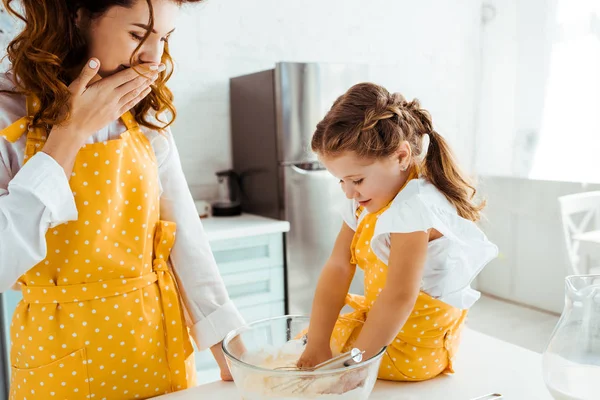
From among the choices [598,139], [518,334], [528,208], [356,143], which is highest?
[356,143]

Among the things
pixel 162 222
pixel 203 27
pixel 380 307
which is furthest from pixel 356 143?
pixel 203 27

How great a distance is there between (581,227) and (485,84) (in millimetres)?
1303

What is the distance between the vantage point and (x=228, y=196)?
2939 millimetres

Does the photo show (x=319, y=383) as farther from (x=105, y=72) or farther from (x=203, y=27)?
(x=203, y=27)

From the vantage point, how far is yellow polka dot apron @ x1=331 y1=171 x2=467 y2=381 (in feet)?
2.96

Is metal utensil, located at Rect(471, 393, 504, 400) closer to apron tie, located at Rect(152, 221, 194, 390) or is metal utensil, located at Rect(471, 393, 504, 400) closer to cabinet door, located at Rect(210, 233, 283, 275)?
apron tie, located at Rect(152, 221, 194, 390)

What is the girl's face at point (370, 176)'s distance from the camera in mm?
979

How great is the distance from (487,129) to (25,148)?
12.5 ft

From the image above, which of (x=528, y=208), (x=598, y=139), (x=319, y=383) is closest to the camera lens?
(x=319, y=383)

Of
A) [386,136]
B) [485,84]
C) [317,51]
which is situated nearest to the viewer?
[386,136]

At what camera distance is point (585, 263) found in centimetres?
348

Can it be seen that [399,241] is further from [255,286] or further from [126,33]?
[255,286]

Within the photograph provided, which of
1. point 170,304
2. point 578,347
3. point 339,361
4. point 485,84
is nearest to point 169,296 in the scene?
point 170,304

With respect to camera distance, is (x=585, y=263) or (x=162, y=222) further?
(x=585, y=263)
